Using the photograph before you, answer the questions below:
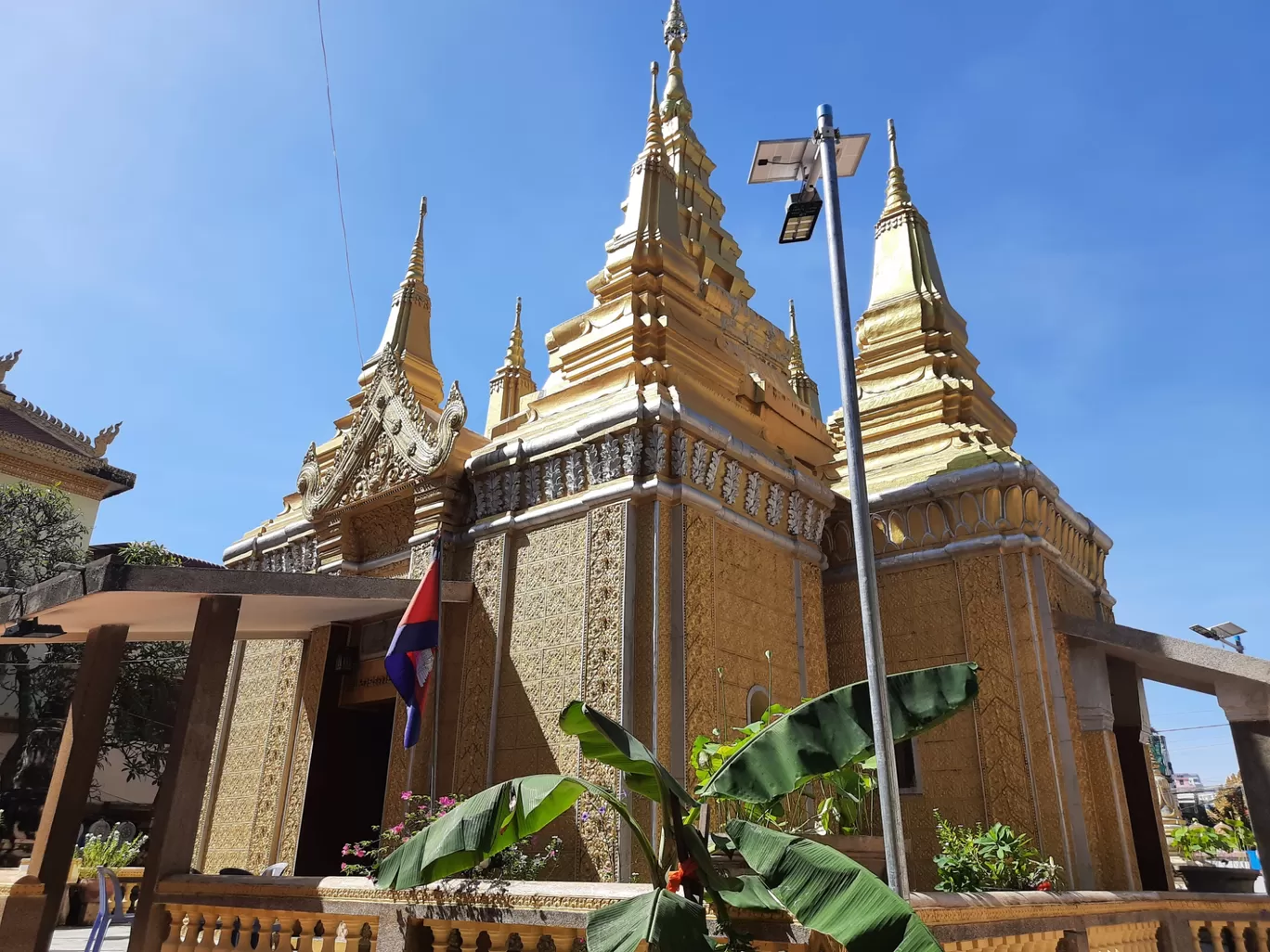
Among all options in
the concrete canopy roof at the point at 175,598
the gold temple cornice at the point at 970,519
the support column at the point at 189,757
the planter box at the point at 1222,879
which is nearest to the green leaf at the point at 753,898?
the support column at the point at 189,757

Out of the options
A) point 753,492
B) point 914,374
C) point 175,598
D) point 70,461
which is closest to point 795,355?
point 914,374

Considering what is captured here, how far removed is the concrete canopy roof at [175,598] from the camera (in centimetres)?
645

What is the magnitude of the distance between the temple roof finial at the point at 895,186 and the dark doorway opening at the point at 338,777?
10.5 meters

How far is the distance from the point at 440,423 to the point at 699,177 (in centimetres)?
609

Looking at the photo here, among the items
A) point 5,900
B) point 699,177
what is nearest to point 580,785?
point 5,900

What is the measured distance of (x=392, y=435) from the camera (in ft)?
32.9

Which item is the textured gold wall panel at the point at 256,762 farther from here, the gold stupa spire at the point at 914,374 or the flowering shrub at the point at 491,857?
the gold stupa spire at the point at 914,374

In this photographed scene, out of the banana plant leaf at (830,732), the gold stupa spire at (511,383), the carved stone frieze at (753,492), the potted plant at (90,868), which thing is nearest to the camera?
the banana plant leaf at (830,732)

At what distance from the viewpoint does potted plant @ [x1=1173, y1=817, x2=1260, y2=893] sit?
28.9 feet

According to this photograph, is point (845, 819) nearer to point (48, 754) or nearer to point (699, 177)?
point (699, 177)

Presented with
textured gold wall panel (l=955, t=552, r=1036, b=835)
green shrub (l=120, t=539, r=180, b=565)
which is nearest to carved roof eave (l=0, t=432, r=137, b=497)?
green shrub (l=120, t=539, r=180, b=565)

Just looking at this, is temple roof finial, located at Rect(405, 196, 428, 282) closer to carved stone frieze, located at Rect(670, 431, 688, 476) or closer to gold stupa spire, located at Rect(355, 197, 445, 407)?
gold stupa spire, located at Rect(355, 197, 445, 407)

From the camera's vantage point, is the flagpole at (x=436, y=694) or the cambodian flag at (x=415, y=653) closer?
the cambodian flag at (x=415, y=653)

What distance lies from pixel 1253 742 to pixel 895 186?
32.5 feet
